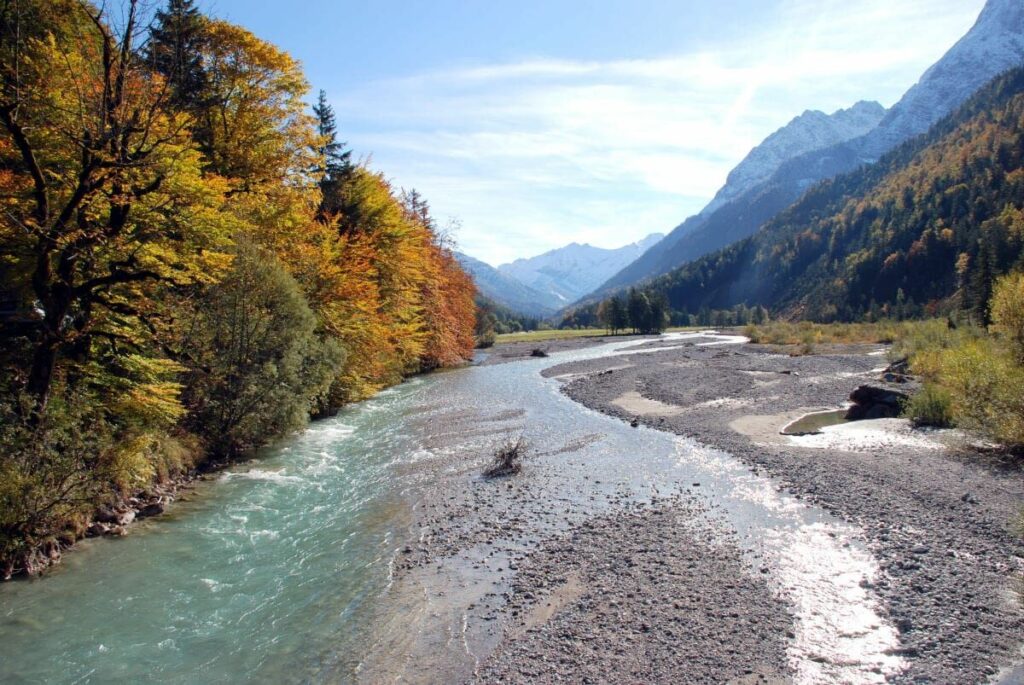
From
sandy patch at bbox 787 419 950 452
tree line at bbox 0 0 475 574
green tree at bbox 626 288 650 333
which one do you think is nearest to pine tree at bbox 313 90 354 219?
tree line at bbox 0 0 475 574

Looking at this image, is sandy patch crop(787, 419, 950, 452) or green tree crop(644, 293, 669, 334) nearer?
sandy patch crop(787, 419, 950, 452)

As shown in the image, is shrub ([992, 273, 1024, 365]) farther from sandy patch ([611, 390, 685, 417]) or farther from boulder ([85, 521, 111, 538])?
boulder ([85, 521, 111, 538])

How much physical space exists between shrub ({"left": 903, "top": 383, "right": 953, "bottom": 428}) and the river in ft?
35.0

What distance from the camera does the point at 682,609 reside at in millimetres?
10664

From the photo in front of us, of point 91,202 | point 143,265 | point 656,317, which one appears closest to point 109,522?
point 143,265

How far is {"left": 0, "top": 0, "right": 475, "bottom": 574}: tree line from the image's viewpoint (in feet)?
43.2

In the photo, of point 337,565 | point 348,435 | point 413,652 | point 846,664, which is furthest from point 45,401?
point 846,664

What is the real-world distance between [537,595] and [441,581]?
82.7 inches

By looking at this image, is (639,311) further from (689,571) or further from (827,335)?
(689,571)

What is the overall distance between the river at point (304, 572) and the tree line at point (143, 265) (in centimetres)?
194

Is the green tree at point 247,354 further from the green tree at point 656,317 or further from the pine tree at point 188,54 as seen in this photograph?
the green tree at point 656,317

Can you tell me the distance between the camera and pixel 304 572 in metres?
12.7

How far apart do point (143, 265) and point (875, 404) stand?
30.5m

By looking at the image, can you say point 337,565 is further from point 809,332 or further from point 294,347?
point 809,332
